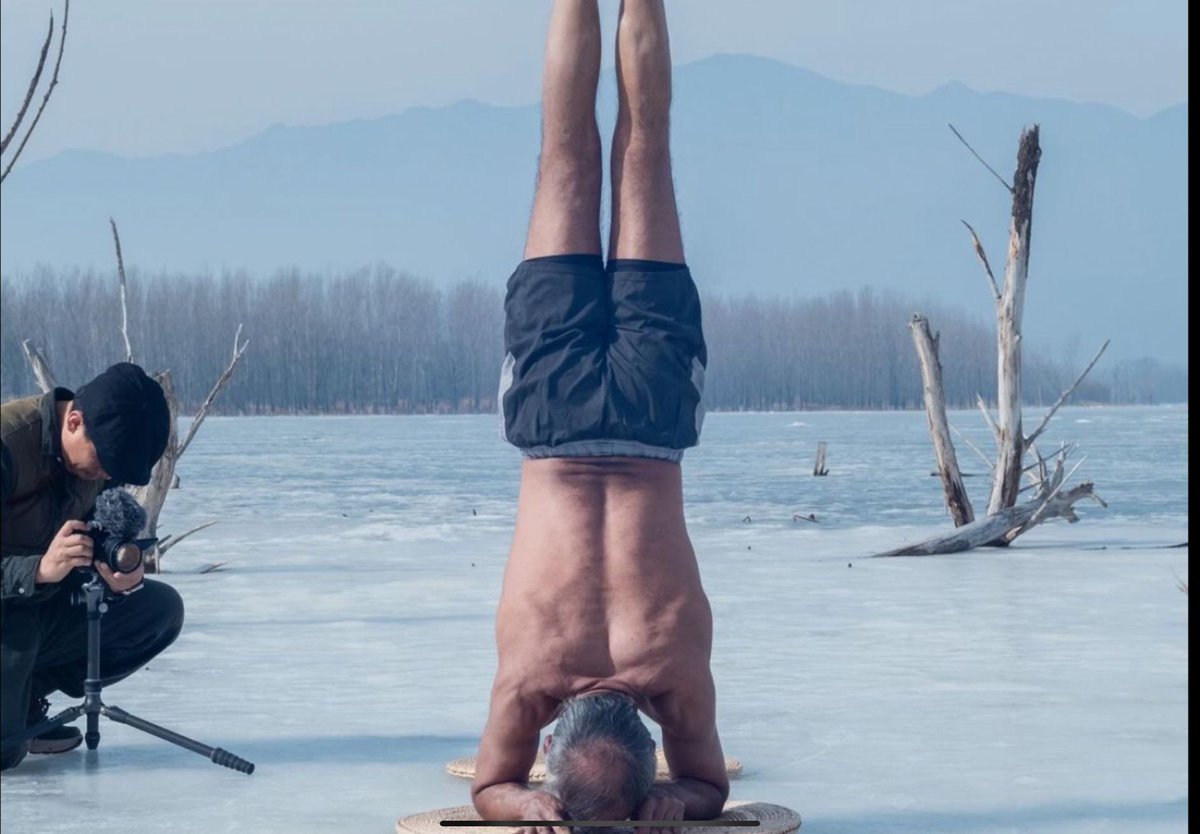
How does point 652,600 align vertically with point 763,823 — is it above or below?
above

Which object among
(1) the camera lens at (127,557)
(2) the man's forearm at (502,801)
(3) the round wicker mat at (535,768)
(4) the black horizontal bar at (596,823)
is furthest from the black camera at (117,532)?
(4) the black horizontal bar at (596,823)

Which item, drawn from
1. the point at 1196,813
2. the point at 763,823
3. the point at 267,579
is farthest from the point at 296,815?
the point at 267,579

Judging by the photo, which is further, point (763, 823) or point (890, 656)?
point (890, 656)

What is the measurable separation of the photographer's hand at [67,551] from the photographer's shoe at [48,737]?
63 centimetres

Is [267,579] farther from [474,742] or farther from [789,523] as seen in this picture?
[789,523]

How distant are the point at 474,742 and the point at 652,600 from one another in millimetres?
1290

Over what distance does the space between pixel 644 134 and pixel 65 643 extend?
6.60 ft

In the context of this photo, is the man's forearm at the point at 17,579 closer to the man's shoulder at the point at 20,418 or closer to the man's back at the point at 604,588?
the man's shoulder at the point at 20,418

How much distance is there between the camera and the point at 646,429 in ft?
13.1

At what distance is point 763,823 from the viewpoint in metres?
3.78

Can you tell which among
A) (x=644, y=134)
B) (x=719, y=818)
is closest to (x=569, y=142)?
(x=644, y=134)

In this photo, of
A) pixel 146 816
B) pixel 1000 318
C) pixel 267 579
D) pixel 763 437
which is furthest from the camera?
pixel 763 437

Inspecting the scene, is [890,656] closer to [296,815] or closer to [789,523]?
[296,815]

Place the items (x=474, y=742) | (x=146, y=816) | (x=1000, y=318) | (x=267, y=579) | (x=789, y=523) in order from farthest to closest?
(x=789, y=523) → (x=1000, y=318) → (x=267, y=579) → (x=474, y=742) → (x=146, y=816)
